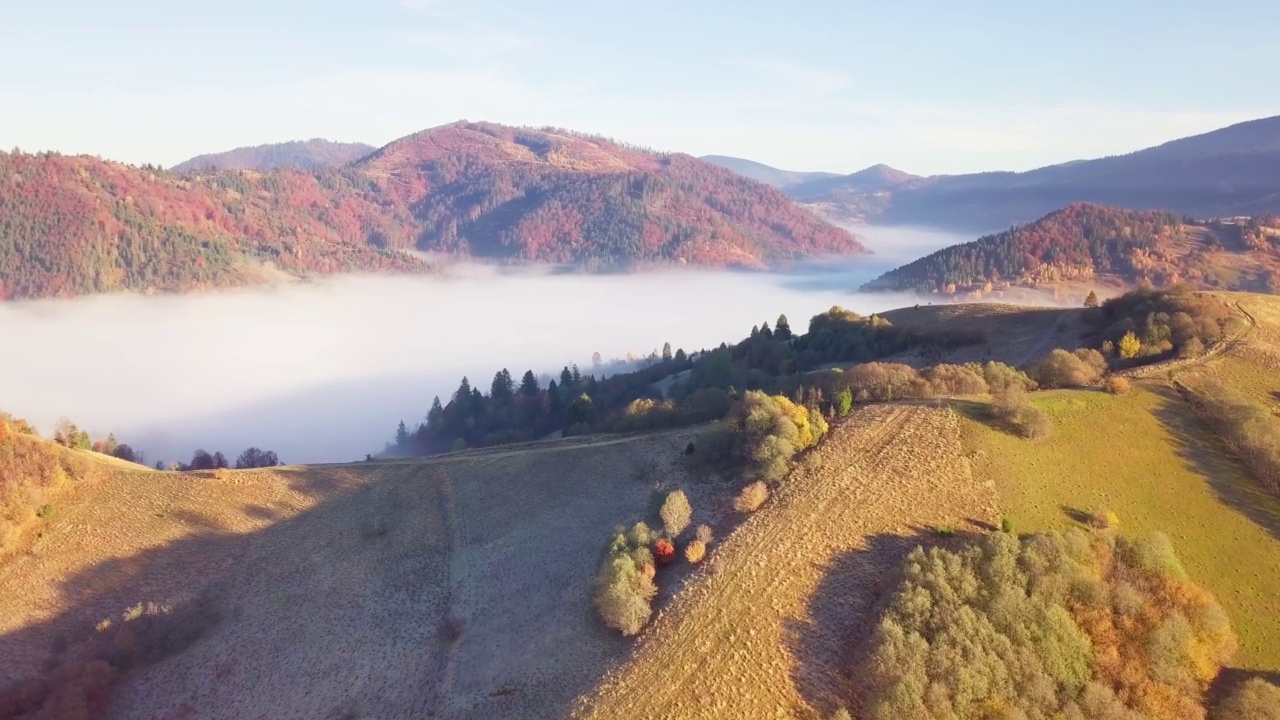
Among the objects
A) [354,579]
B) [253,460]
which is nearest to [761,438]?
[354,579]

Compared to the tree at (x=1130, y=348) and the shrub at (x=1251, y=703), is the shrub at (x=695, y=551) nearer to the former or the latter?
the shrub at (x=1251, y=703)

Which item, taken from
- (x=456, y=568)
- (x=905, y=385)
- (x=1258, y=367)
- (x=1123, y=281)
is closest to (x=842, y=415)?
(x=905, y=385)

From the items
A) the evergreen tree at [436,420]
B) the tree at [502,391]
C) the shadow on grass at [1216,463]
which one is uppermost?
the shadow on grass at [1216,463]

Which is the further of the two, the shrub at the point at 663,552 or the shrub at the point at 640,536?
the shrub at the point at 640,536

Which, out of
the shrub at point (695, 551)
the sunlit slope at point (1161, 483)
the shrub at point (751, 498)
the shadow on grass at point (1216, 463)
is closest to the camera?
the sunlit slope at point (1161, 483)

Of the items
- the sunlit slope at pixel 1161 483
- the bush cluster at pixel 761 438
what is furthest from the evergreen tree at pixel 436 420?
the sunlit slope at pixel 1161 483

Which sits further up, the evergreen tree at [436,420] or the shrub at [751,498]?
the shrub at [751,498]

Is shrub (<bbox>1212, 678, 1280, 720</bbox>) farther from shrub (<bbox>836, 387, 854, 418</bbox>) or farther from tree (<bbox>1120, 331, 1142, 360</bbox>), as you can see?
tree (<bbox>1120, 331, 1142, 360</bbox>)

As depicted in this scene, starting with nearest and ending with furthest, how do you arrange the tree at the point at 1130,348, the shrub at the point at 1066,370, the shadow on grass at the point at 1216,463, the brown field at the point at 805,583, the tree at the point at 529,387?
the brown field at the point at 805,583, the shadow on grass at the point at 1216,463, the shrub at the point at 1066,370, the tree at the point at 1130,348, the tree at the point at 529,387

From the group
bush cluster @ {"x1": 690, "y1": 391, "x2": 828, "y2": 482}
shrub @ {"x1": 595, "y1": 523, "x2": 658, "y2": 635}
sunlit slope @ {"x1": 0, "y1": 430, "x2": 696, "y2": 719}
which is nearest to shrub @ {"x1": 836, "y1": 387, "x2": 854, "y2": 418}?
Result: bush cluster @ {"x1": 690, "y1": 391, "x2": 828, "y2": 482}
